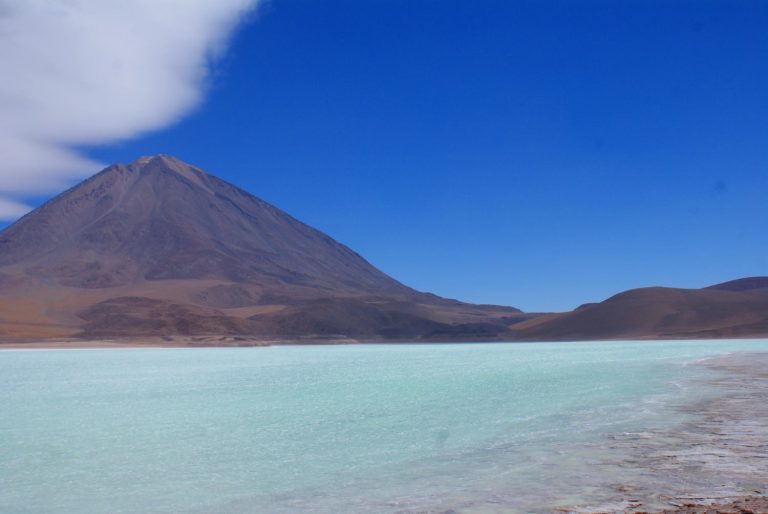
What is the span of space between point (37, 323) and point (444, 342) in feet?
143

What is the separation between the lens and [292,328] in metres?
88.2

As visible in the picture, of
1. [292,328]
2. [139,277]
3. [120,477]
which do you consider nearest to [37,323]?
[292,328]

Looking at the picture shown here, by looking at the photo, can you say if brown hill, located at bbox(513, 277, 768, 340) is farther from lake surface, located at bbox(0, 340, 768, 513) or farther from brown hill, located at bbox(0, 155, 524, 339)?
lake surface, located at bbox(0, 340, 768, 513)

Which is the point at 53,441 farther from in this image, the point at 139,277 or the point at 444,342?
the point at 139,277

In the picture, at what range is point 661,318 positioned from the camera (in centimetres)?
8869

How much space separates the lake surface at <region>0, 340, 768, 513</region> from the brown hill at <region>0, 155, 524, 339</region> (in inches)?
2403

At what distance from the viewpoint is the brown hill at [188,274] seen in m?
88.8

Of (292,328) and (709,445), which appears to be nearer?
(709,445)

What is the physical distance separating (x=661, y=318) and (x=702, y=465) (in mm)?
83915

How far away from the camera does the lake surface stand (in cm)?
849

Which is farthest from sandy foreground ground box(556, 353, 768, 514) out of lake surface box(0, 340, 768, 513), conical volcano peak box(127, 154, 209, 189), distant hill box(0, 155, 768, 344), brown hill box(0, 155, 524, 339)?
conical volcano peak box(127, 154, 209, 189)

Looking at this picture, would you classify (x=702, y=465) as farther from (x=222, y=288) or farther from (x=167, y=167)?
(x=167, y=167)

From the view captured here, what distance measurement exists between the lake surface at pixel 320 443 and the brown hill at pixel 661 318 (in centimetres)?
6427

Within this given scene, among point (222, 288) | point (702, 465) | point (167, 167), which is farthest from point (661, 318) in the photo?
point (167, 167)
